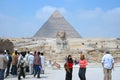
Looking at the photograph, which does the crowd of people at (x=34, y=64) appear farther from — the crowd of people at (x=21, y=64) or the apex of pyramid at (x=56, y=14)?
the apex of pyramid at (x=56, y=14)

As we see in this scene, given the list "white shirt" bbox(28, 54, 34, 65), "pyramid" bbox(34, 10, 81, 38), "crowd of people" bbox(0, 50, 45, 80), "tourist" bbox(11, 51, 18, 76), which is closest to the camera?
"crowd of people" bbox(0, 50, 45, 80)

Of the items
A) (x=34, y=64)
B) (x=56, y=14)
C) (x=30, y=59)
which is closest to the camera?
(x=34, y=64)

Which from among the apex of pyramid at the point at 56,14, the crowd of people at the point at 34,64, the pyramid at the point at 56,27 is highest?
the apex of pyramid at the point at 56,14

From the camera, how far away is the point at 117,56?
1687 inches

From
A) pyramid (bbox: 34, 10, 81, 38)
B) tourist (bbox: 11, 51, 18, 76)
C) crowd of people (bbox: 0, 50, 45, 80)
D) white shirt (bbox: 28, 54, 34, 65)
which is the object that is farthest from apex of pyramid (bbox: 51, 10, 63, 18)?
tourist (bbox: 11, 51, 18, 76)

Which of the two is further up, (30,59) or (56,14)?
(56,14)

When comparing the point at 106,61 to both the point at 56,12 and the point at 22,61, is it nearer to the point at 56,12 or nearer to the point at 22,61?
the point at 22,61

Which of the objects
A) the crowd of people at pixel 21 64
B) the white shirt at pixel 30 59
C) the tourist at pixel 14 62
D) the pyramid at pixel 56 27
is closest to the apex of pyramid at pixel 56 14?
the pyramid at pixel 56 27

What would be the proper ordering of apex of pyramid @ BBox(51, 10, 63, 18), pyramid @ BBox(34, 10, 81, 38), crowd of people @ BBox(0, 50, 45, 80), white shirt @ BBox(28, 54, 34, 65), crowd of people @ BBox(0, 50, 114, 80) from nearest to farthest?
crowd of people @ BBox(0, 50, 114, 80) → crowd of people @ BBox(0, 50, 45, 80) → white shirt @ BBox(28, 54, 34, 65) → pyramid @ BBox(34, 10, 81, 38) → apex of pyramid @ BBox(51, 10, 63, 18)

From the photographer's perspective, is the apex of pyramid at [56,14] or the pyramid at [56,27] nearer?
the pyramid at [56,27]

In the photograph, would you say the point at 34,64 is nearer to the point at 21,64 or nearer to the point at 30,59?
the point at 30,59

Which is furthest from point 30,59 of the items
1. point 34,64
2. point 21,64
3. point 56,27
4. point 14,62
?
point 56,27

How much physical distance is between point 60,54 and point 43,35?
90.4 m

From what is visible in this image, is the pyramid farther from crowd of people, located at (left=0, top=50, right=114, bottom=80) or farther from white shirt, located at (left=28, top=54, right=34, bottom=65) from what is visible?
crowd of people, located at (left=0, top=50, right=114, bottom=80)
